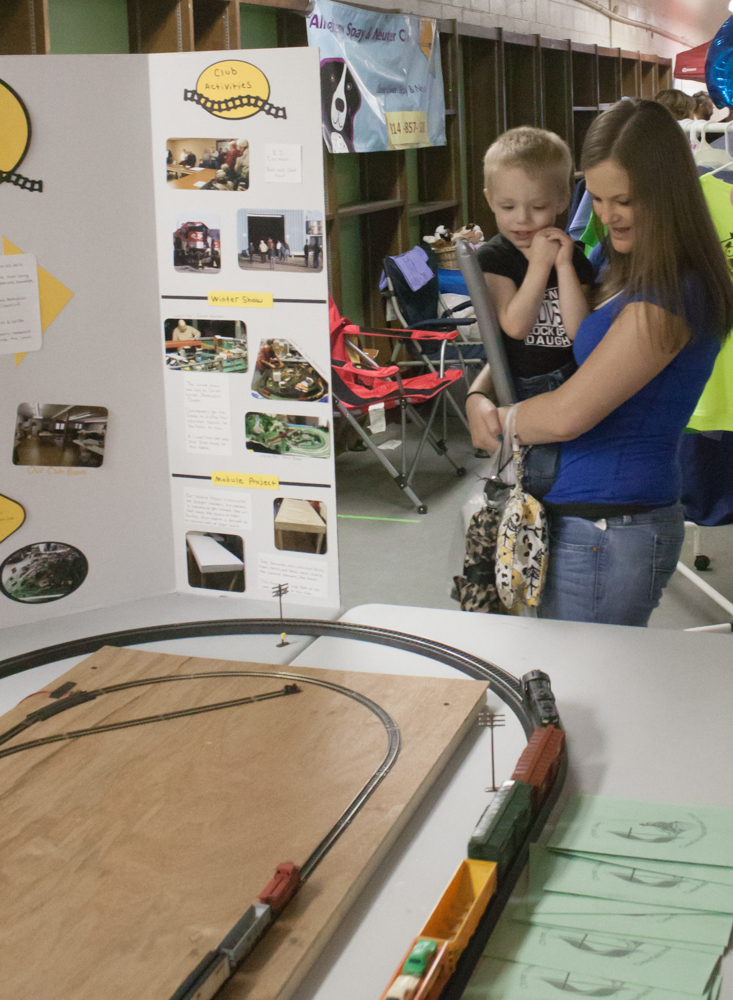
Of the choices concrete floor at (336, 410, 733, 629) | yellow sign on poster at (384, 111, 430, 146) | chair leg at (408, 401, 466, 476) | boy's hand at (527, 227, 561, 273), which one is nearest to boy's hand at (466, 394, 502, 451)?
boy's hand at (527, 227, 561, 273)

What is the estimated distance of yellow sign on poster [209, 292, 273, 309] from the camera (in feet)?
4.87

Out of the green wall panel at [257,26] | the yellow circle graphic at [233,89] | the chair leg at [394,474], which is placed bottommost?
the chair leg at [394,474]

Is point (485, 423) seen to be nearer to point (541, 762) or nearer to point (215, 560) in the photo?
point (215, 560)

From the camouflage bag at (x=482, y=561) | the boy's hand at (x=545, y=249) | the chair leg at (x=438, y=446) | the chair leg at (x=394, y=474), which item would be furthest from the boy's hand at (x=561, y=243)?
the chair leg at (x=438, y=446)

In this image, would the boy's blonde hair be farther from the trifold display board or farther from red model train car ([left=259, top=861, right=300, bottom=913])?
red model train car ([left=259, top=861, right=300, bottom=913])

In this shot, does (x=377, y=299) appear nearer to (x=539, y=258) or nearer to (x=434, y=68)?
(x=434, y=68)

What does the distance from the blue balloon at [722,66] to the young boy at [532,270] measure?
3.60ft

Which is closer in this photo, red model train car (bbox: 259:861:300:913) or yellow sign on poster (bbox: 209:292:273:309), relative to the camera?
red model train car (bbox: 259:861:300:913)

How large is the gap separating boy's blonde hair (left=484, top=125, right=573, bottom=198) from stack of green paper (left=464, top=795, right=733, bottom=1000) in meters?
1.13

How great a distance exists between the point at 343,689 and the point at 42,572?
1.91ft

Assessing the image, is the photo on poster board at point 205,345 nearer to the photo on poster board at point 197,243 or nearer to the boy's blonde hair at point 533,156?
the photo on poster board at point 197,243

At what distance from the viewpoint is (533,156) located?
1.71 meters

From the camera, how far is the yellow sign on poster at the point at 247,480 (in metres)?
1.55

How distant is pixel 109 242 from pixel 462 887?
1084mm
